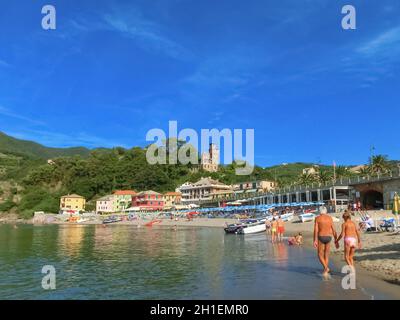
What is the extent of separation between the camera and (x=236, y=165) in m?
174

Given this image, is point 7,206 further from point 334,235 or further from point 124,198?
point 334,235

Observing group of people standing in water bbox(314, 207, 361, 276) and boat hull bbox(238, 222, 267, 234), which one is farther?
boat hull bbox(238, 222, 267, 234)

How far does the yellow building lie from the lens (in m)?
141

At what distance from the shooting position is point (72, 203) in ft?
467

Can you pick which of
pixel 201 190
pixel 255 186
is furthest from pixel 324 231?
pixel 201 190

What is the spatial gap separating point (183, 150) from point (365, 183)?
10912 centimetres

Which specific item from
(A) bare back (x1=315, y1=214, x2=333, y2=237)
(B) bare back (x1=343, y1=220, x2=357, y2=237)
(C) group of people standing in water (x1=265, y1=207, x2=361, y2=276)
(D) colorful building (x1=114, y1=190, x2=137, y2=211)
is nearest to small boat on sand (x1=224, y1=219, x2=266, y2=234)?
(C) group of people standing in water (x1=265, y1=207, x2=361, y2=276)

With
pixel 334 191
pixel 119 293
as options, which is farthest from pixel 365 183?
pixel 119 293

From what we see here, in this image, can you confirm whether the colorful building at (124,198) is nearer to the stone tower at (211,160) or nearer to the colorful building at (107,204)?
the colorful building at (107,204)

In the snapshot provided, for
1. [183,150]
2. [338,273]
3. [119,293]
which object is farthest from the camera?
[183,150]

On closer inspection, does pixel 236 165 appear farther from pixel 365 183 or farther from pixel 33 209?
pixel 365 183

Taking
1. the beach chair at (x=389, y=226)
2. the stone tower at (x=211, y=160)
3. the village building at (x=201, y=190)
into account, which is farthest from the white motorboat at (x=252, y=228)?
the stone tower at (x=211, y=160)

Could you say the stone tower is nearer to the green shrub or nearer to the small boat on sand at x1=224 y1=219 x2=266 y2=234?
the green shrub

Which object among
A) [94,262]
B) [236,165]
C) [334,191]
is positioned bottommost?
[94,262]
